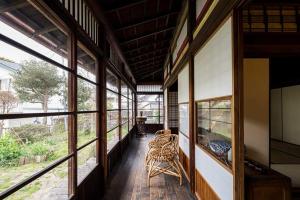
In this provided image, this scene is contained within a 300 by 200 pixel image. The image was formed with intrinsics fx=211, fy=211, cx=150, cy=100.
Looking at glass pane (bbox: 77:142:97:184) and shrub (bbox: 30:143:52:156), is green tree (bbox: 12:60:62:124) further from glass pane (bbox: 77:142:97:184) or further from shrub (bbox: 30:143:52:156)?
glass pane (bbox: 77:142:97:184)

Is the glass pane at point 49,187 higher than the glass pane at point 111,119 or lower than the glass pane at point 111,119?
lower

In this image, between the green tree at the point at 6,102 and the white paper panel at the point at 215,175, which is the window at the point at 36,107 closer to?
the green tree at the point at 6,102

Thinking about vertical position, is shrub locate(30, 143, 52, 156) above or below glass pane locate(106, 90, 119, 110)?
below

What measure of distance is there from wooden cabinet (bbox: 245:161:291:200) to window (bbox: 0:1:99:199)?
171cm

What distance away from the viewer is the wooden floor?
3262 millimetres

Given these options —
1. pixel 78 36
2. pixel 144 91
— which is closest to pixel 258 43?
pixel 78 36

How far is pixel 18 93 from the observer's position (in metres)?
1.35

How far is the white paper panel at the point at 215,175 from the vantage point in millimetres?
1835

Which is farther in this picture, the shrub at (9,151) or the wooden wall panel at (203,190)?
the wooden wall panel at (203,190)

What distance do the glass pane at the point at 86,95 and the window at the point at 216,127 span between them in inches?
61.2

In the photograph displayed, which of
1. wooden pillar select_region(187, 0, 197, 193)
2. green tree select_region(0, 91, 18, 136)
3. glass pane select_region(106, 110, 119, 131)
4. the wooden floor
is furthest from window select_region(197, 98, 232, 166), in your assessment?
glass pane select_region(106, 110, 119, 131)

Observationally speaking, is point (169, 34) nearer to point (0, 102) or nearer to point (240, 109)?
point (240, 109)

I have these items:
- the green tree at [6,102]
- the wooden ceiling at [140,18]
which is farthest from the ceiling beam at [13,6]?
the wooden ceiling at [140,18]

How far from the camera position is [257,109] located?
3.11 meters
